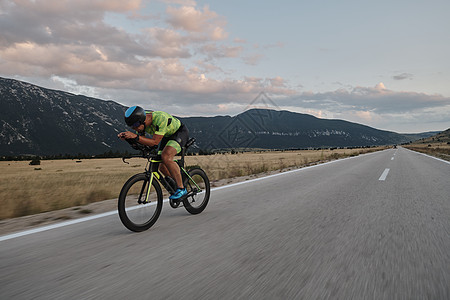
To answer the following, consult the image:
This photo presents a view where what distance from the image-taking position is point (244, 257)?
116 inches

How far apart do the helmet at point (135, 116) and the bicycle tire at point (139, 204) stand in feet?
2.40

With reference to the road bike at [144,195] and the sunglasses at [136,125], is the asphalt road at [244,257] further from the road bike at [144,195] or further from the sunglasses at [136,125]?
the sunglasses at [136,125]

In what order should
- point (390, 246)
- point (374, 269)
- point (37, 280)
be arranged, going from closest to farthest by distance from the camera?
point (37, 280)
point (374, 269)
point (390, 246)

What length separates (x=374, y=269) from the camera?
8.59 ft

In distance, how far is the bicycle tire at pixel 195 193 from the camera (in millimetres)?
5055

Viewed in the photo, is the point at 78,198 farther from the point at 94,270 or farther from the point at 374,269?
the point at 374,269

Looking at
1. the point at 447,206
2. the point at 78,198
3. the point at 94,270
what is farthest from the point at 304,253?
the point at 78,198

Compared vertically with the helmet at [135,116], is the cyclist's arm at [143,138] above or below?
below

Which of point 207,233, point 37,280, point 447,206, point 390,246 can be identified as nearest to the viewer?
point 37,280

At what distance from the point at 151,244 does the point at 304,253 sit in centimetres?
172

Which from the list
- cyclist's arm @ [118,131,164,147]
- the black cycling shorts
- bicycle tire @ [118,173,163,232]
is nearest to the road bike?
bicycle tire @ [118,173,163,232]

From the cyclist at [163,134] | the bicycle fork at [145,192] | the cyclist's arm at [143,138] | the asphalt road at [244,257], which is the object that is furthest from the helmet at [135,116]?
the asphalt road at [244,257]

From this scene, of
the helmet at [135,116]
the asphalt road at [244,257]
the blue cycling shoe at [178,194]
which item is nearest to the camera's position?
the asphalt road at [244,257]

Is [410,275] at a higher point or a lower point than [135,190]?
lower
